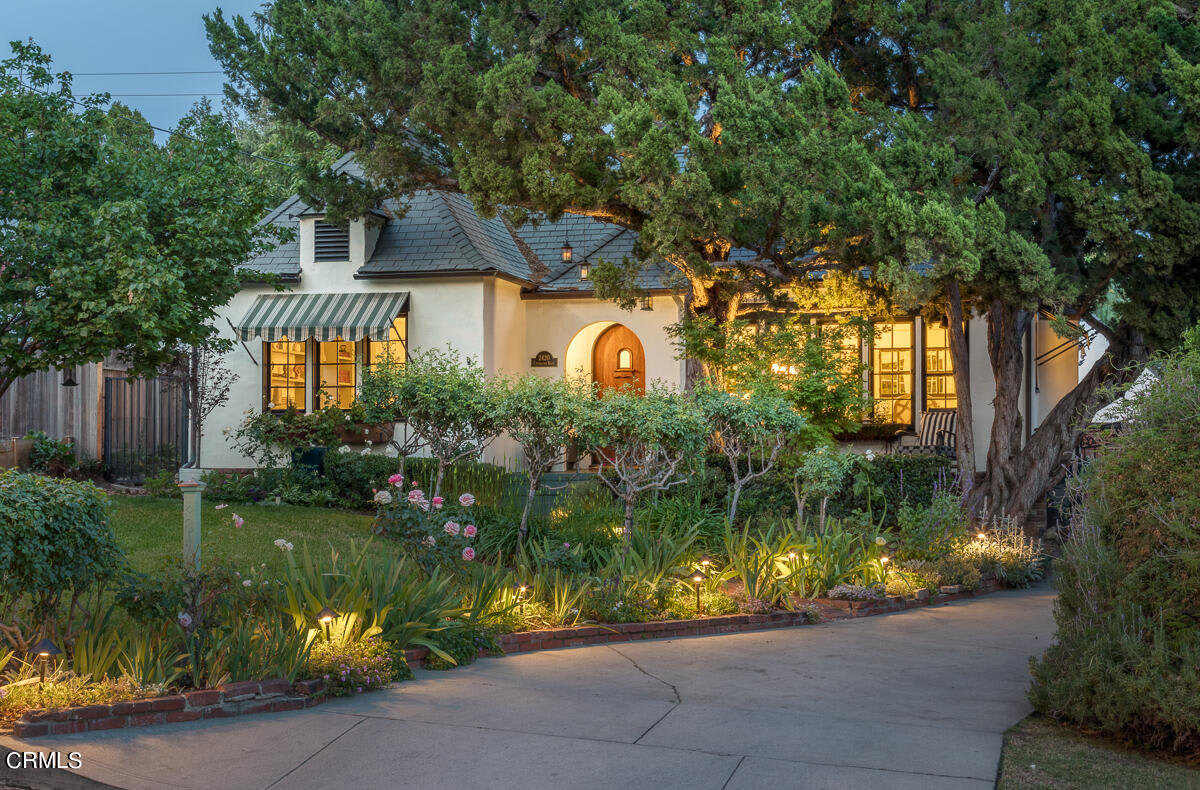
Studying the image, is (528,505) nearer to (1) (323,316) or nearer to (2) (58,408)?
(1) (323,316)

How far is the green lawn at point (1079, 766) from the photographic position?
480 centimetres

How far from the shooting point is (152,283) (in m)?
8.73

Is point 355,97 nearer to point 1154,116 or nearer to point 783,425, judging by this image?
point 783,425

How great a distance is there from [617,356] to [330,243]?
545 centimetres

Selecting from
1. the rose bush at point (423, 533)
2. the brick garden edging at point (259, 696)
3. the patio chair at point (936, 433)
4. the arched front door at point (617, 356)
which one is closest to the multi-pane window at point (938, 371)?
the patio chair at point (936, 433)

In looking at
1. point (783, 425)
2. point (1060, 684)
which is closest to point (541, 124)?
point (783, 425)

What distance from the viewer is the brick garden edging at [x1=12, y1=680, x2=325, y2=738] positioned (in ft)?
17.1

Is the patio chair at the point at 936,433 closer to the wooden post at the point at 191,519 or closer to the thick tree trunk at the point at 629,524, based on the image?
the thick tree trunk at the point at 629,524

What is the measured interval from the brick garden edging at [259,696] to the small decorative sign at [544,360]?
380 inches

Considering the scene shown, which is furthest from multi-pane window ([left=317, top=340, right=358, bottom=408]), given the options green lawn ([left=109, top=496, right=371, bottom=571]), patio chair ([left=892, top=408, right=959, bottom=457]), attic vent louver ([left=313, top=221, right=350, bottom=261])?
patio chair ([left=892, top=408, right=959, bottom=457])

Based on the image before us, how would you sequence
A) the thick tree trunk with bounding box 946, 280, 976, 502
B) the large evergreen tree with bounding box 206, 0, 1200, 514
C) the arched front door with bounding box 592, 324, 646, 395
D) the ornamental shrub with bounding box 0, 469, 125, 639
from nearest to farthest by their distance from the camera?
the ornamental shrub with bounding box 0, 469, 125, 639
the large evergreen tree with bounding box 206, 0, 1200, 514
the thick tree trunk with bounding box 946, 280, 976, 502
the arched front door with bounding box 592, 324, 646, 395

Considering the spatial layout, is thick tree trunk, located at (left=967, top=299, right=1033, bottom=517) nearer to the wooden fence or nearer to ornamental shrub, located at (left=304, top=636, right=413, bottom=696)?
ornamental shrub, located at (left=304, top=636, right=413, bottom=696)

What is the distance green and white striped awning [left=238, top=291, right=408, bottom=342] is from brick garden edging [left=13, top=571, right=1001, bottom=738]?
8750 mm

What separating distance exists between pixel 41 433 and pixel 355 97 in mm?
6958
